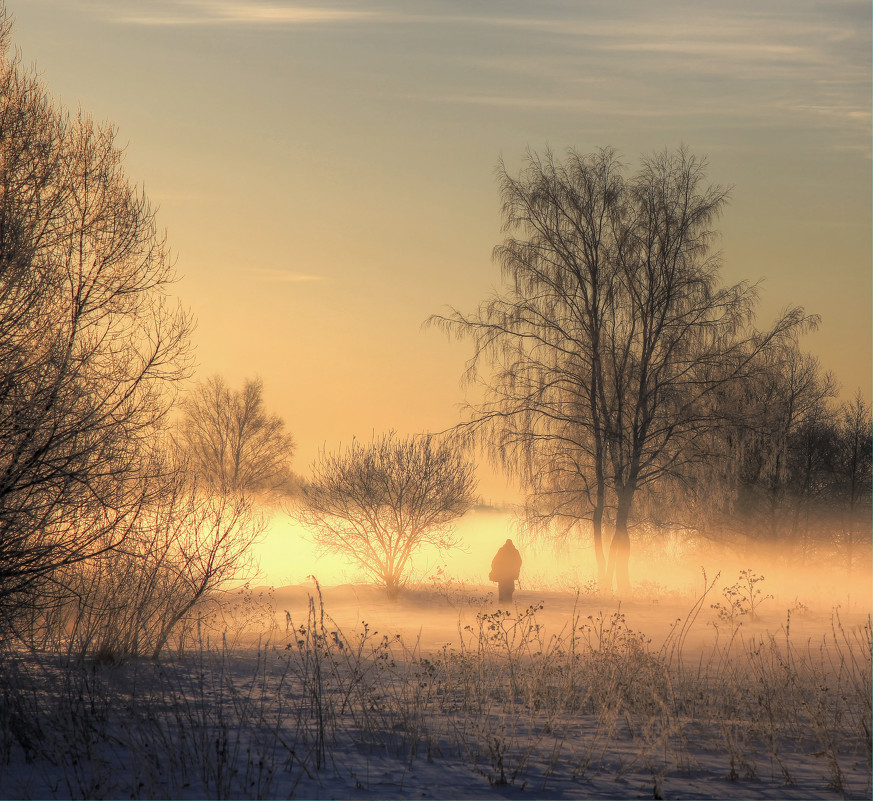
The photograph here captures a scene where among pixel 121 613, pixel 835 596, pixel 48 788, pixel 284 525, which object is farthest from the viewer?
pixel 284 525

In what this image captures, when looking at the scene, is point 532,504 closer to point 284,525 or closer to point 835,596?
point 835,596

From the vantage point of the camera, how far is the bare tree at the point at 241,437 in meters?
37.6

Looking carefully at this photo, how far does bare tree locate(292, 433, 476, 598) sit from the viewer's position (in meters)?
20.2

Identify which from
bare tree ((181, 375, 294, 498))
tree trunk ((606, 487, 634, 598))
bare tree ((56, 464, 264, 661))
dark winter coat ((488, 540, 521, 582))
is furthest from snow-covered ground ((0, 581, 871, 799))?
bare tree ((181, 375, 294, 498))

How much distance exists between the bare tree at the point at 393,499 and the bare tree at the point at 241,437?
17.8 metres

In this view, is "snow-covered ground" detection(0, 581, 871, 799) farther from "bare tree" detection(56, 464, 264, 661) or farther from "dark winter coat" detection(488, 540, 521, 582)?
"dark winter coat" detection(488, 540, 521, 582)

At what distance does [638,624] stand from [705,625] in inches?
51.2

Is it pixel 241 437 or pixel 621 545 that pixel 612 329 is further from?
pixel 241 437

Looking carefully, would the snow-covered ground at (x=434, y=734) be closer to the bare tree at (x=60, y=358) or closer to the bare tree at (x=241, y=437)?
the bare tree at (x=60, y=358)

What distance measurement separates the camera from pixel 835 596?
2273 centimetres

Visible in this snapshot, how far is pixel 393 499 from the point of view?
2020 cm

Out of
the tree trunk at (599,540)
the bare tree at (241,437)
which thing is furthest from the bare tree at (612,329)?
the bare tree at (241,437)

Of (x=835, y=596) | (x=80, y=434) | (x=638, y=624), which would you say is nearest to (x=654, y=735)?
(x=80, y=434)

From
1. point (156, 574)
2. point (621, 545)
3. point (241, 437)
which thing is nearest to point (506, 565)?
point (621, 545)
